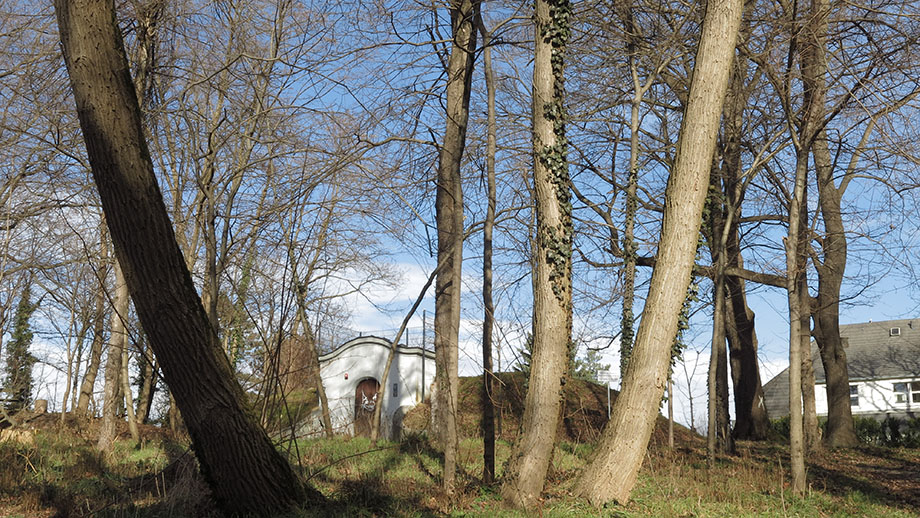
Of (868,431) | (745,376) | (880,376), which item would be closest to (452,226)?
(745,376)

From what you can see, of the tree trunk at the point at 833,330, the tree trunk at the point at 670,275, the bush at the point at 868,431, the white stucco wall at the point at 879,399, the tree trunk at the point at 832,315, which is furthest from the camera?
the white stucco wall at the point at 879,399

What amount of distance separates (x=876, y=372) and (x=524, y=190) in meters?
32.6

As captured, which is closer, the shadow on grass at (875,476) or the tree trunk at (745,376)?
the shadow on grass at (875,476)

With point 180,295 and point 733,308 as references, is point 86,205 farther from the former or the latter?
point 733,308

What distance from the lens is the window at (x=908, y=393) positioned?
1436 inches

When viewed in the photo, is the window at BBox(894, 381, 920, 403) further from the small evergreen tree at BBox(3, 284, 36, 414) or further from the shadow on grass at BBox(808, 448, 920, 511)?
the small evergreen tree at BBox(3, 284, 36, 414)

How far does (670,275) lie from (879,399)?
35554 mm

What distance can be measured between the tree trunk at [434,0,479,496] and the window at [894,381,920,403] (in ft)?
108

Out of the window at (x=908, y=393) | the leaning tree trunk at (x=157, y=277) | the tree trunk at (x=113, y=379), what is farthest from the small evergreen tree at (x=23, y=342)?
the window at (x=908, y=393)

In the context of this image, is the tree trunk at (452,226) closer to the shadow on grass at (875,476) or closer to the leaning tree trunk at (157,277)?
the leaning tree trunk at (157,277)

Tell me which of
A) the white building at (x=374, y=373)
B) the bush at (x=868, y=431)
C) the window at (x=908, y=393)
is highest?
the white building at (x=374, y=373)

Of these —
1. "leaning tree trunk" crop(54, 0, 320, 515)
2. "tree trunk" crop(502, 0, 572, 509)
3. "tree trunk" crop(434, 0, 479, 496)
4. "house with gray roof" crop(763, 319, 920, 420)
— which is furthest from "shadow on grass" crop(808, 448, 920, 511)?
"house with gray roof" crop(763, 319, 920, 420)

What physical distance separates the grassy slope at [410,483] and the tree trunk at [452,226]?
0.83 m

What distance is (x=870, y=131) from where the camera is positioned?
16.6 meters
